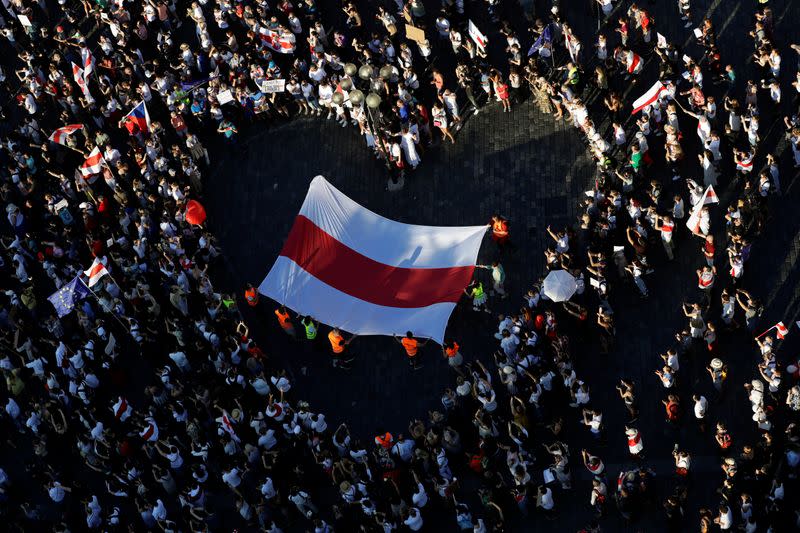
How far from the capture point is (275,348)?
1304 inches

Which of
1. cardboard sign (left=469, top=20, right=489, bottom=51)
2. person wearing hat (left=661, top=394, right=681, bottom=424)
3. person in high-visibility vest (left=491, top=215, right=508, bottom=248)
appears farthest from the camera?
cardboard sign (left=469, top=20, right=489, bottom=51)

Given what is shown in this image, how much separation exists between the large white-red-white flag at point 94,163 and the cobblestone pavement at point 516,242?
3.35 metres

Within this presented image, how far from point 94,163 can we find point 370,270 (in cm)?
944

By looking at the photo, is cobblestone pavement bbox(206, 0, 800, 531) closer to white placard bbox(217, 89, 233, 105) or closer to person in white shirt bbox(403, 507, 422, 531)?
white placard bbox(217, 89, 233, 105)

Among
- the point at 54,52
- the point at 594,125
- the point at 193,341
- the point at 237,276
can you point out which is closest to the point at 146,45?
the point at 54,52

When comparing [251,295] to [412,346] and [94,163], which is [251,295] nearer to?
[412,346]

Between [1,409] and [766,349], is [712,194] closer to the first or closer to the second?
[766,349]

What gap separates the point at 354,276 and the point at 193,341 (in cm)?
456

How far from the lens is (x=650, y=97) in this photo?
33188mm

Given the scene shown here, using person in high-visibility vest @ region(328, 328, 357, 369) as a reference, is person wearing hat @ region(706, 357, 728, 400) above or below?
above

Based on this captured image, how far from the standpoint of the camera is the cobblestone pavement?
29359mm

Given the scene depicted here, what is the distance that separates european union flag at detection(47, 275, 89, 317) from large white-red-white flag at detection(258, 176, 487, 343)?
4757 mm

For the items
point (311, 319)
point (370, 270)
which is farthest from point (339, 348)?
point (370, 270)

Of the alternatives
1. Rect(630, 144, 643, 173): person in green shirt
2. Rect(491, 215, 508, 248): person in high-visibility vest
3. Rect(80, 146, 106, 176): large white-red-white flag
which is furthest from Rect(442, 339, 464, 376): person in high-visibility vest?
Rect(80, 146, 106, 176): large white-red-white flag
